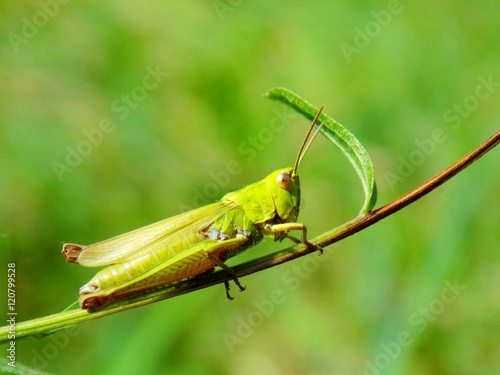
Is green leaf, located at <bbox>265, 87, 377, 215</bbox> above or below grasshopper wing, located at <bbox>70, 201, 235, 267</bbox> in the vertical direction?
above

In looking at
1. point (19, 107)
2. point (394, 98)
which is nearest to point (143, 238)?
point (19, 107)

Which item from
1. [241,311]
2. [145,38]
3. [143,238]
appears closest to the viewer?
[143,238]

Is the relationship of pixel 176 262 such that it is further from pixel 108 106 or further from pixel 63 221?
pixel 108 106

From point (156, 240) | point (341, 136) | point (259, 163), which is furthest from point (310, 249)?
point (259, 163)

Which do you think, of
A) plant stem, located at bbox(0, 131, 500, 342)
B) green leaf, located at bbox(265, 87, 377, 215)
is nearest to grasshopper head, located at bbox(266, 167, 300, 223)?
green leaf, located at bbox(265, 87, 377, 215)

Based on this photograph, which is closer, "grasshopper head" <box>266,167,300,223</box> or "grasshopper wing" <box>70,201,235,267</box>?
"grasshopper wing" <box>70,201,235,267</box>

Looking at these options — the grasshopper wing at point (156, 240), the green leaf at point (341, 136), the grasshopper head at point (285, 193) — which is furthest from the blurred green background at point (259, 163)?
the green leaf at point (341, 136)

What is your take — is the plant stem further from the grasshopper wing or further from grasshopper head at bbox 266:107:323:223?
grasshopper head at bbox 266:107:323:223

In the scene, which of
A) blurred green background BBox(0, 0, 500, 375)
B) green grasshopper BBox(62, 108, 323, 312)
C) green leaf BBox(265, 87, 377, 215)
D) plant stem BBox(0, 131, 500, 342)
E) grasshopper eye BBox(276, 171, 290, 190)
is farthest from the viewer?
blurred green background BBox(0, 0, 500, 375)
